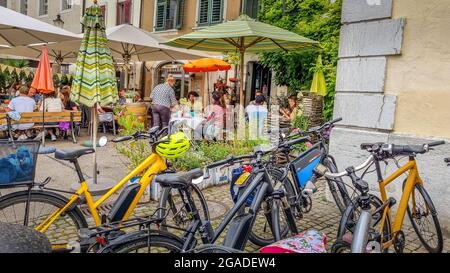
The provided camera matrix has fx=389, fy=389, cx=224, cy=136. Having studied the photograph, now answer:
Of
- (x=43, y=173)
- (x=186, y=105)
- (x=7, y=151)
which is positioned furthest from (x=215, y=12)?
(x=7, y=151)

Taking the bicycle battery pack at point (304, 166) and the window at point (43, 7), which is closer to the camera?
the bicycle battery pack at point (304, 166)

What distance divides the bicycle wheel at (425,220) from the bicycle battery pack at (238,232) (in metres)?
1.82

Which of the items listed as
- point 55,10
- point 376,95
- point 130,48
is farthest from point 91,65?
point 55,10

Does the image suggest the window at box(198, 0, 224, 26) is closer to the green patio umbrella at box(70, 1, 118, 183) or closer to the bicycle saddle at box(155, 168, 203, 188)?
the green patio umbrella at box(70, 1, 118, 183)

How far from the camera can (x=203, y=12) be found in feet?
51.7

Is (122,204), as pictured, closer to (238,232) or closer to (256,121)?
(238,232)

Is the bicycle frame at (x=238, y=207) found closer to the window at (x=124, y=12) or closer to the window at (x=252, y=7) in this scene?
the window at (x=252, y=7)

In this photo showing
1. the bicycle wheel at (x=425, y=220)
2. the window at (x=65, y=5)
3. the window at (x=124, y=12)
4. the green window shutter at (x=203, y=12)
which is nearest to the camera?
the bicycle wheel at (x=425, y=220)

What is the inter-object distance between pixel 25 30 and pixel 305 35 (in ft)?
22.9

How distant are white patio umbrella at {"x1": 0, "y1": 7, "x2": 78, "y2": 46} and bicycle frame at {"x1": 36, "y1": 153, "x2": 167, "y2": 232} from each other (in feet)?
14.0

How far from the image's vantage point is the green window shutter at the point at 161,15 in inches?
676

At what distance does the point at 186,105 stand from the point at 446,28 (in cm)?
684

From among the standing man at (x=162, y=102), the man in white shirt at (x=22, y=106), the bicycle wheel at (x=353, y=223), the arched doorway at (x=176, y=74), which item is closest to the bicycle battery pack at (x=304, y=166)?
the bicycle wheel at (x=353, y=223)

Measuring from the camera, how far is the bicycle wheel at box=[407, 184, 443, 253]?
Answer: 356 cm
